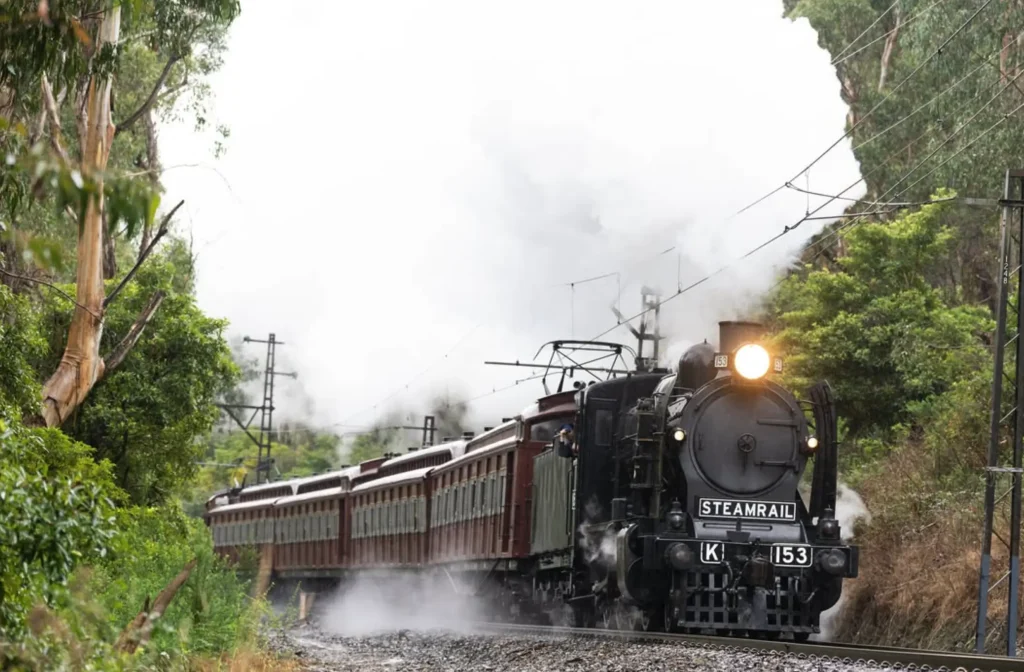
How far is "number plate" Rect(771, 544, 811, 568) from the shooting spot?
458 inches

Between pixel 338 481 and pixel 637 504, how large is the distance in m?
16.7

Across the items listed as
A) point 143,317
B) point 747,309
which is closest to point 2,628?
point 143,317

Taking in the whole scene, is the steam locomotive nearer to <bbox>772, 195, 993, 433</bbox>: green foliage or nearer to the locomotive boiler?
the locomotive boiler

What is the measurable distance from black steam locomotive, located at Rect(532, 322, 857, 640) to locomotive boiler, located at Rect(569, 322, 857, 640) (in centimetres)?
1

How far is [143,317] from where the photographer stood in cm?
1575

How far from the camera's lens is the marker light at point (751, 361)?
12281 millimetres

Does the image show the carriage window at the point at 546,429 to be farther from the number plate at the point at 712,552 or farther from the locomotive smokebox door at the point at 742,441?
the number plate at the point at 712,552

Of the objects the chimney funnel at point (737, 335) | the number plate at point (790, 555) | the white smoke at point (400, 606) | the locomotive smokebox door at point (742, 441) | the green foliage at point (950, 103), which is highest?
the green foliage at point (950, 103)

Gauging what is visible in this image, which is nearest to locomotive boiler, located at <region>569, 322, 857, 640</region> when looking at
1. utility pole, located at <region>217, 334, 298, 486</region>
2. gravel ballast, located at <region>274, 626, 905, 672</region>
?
gravel ballast, located at <region>274, 626, 905, 672</region>

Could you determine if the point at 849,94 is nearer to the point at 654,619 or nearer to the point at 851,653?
the point at 654,619

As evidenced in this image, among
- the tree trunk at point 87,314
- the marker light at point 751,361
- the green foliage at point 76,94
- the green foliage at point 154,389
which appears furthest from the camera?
the green foliage at point 154,389

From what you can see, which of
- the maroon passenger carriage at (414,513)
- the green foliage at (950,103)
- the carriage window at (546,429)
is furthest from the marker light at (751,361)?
the green foliage at (950,103)

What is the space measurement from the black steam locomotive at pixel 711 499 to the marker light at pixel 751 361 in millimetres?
12

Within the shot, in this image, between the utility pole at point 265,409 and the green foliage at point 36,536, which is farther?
the utility pole at point 265,409
